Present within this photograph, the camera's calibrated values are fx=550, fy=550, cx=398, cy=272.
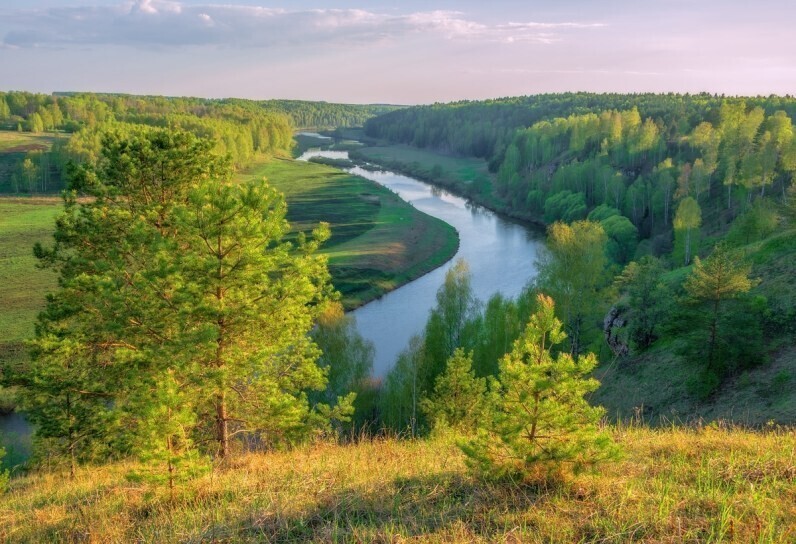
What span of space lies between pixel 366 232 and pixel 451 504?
188 feet

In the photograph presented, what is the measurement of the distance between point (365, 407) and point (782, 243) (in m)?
22.9

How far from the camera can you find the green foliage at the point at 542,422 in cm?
618

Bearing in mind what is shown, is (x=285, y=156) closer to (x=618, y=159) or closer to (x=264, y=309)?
(x=618, y=159)

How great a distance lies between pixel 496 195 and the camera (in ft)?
278

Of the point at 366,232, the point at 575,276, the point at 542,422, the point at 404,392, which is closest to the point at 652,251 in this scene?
the point at 575,276

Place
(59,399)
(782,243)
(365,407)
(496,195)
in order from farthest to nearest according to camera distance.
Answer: (496,195) → (782,243) → (365,407) → (59,399)

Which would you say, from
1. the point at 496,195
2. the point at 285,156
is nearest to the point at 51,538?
the point at 496,195

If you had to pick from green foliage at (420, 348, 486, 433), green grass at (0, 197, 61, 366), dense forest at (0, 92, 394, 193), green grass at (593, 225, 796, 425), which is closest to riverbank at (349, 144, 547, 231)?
dense forest at (0, 92, 394, 193)

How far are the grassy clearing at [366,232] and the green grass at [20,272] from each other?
21241 millimetres

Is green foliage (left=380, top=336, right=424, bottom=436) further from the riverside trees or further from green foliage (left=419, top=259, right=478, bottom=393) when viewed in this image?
the riverside trees

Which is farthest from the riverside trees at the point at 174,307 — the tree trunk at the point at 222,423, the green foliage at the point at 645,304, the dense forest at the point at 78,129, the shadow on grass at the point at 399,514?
the dense forest at the point at 78,129

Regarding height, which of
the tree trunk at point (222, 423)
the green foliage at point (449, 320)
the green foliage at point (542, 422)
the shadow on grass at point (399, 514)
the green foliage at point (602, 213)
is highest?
the green foliage at point (542, 422)

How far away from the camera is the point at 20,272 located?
150ft

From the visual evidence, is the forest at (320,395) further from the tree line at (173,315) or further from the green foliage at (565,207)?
the green foliage at (565,207)
